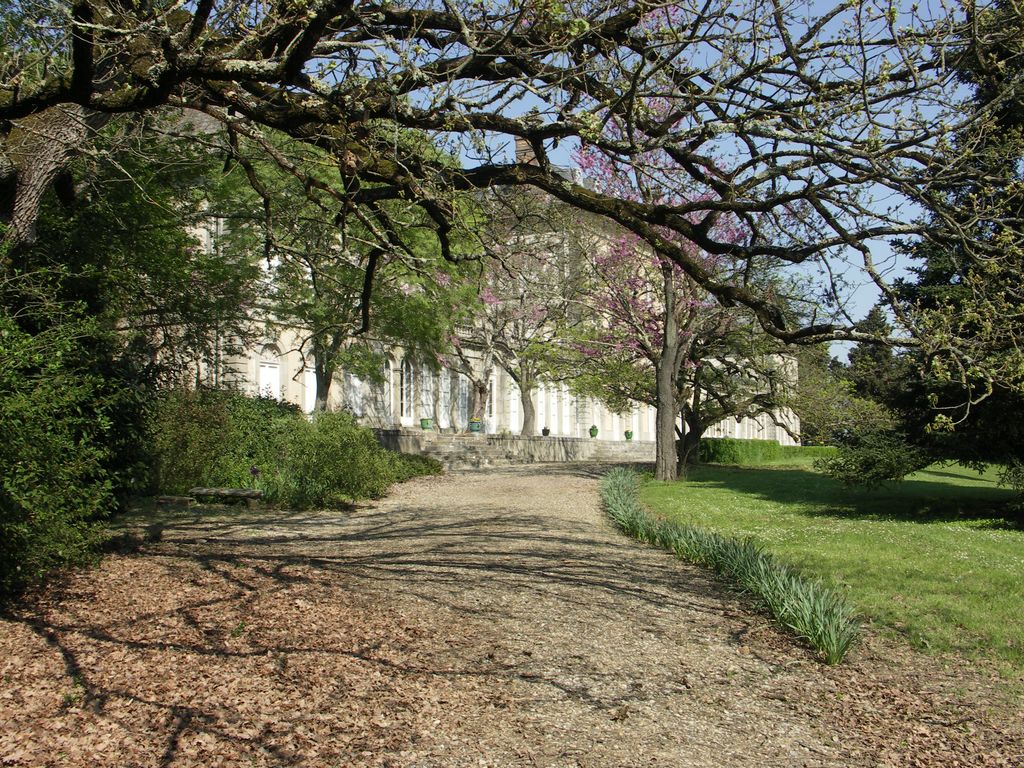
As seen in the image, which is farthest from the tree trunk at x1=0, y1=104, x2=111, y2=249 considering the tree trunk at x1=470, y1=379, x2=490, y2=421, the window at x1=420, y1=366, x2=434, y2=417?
the window at x1=420, y1=366, x2=434, y2=417

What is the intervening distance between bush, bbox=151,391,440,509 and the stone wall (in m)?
9.97

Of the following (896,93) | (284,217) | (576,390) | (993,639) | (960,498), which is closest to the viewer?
(993,639)

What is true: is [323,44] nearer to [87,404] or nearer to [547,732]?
[87,404]

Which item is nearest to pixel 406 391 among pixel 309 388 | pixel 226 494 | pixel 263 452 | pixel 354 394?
pixel 354 394

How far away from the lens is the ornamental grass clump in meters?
5.98

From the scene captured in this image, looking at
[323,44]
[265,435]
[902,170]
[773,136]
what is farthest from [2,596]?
[265,435]

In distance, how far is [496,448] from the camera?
104 feet

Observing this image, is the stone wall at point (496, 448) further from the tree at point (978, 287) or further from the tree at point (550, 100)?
the tree at point (550, 100)

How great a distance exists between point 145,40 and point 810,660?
A: 6739mm

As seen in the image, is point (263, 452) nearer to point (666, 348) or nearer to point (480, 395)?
point (666, 348)

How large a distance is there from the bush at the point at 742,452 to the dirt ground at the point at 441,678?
3026 cm

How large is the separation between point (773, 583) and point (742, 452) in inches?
1344

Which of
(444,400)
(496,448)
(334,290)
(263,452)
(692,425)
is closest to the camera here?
(334,290)

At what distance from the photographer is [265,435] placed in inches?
662
